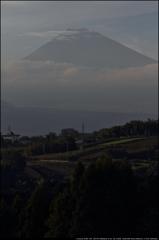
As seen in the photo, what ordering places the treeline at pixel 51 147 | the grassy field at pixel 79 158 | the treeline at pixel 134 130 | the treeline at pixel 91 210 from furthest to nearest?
the treeline at pixel 134 130 < the treeline at pixel 51 147 < the grassy field at pixel 79 158 < the treeline at pixel 91 210

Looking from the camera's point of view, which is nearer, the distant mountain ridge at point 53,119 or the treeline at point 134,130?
the treeline at point 134,130

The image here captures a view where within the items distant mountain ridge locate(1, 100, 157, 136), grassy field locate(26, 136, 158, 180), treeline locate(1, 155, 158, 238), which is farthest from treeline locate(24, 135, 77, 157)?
distant mountain ridge locate(1, 100, 157, 136)

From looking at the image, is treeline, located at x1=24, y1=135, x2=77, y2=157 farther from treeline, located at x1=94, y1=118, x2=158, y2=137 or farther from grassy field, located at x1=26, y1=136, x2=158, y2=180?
treeline, located at x1=94, y1=118, x2=158, y2=137

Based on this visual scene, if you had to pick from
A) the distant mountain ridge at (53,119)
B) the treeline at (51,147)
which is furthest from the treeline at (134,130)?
the distant mountain ridge at (53,119)

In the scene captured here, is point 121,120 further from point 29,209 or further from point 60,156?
point 29,209

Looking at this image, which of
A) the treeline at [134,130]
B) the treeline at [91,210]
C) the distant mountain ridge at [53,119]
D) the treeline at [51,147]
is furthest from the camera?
the distant mountain ridge at [53,119]

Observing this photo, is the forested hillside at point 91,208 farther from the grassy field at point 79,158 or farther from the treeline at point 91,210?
the grassy field at point 79,158
